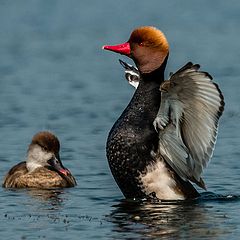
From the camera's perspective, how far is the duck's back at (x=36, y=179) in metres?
10.9

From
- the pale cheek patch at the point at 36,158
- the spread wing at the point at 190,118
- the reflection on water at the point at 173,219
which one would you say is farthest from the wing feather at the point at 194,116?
the pale cheek patch at the point at 36,158

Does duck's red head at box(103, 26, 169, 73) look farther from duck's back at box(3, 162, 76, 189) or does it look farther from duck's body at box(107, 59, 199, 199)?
duck's back at box(3, 162, 76, 189)

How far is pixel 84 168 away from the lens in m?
11.5

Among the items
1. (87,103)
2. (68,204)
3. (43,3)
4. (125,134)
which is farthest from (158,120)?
(43,3)

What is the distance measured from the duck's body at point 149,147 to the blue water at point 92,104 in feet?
0.54

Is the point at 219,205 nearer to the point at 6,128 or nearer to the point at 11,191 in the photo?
the point at 11,191

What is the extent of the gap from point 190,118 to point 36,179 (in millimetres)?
2100

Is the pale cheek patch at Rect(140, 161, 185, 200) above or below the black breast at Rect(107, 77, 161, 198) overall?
below

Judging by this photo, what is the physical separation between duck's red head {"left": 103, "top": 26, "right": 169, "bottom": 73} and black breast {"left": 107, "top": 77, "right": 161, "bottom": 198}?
0.27 m

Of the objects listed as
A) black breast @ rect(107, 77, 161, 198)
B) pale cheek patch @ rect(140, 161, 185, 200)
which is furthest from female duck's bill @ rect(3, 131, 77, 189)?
pale cheek patch @ rect(140, 161, 185, 200)

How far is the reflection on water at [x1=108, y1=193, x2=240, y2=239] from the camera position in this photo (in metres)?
8.65

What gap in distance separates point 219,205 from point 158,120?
896 mm

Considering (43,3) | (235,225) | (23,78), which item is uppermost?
(43,3)

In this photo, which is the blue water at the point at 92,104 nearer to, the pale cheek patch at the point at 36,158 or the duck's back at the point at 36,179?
the duck's back at the point at 36,179
